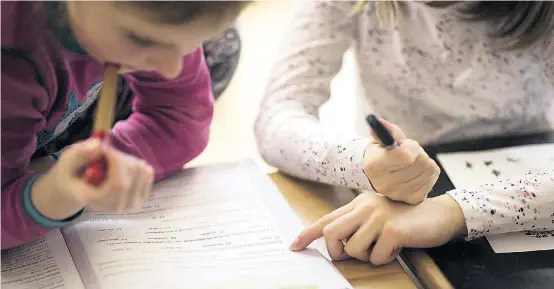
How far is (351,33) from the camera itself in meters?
0.81

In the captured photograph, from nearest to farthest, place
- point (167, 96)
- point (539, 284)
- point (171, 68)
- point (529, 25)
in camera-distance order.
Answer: point (171, 68) → point (539, 284) → point (167, 96) → point (529, 25)

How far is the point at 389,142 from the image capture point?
517 mm

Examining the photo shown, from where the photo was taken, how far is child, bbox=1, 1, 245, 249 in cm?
38

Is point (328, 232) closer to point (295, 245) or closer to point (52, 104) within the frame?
point (295, 245)

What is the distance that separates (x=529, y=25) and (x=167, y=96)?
0.45m

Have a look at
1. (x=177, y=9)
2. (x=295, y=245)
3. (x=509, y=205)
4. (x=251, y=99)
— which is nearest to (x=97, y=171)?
(x=177, y=9)

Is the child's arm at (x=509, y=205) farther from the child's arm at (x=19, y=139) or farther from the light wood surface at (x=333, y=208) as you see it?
the child's arm at (x=19, y=139)

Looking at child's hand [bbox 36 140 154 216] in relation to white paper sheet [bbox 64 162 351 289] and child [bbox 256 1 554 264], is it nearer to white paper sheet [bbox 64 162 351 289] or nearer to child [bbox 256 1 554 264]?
white paper sheet [bbox 64 162 351 289]

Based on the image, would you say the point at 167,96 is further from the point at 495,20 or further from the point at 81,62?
the point at 495,20

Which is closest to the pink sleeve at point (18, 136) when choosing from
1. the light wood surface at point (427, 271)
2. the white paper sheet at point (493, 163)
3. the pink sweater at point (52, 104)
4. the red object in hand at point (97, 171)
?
the pink sweater at point (52, 104)

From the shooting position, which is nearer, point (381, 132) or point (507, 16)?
point (381, 132)

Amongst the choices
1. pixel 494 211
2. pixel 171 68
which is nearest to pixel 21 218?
pixel 171 68

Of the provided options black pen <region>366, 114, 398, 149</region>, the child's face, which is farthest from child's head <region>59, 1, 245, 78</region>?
black pen <region>366, 114, 398, 149</region>

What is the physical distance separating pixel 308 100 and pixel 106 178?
40cm
